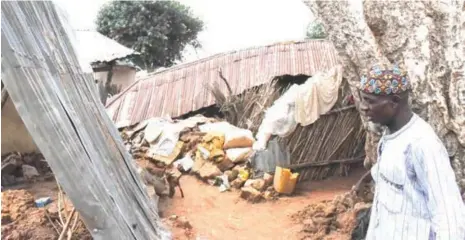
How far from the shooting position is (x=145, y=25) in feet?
74.8

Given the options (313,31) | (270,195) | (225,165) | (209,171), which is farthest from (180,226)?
(313,31)

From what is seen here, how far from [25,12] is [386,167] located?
2643mm

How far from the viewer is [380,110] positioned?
2268 mm

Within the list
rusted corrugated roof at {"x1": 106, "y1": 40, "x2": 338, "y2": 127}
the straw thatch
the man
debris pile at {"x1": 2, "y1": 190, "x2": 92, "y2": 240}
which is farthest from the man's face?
rusted corrugated roof at {"x1": 106, "y1": 40, "x2": 338, "y2": 127}

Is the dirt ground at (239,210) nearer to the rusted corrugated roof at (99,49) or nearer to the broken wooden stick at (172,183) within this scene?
the broken wooden stick at (172,183)

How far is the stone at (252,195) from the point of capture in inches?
313

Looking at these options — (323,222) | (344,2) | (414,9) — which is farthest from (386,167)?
(323,222)

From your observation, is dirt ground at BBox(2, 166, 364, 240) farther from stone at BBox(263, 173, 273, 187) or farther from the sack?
the sack

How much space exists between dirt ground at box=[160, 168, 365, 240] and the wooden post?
222cm

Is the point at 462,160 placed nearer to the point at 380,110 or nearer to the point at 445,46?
the point at 445,46

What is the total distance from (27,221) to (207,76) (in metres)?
9.39

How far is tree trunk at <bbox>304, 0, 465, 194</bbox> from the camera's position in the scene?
165 inches

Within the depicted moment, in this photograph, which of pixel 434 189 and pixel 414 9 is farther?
pixel 414 9

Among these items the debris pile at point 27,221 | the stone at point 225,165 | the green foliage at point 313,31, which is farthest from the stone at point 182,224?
the green foliage at point 313,31
